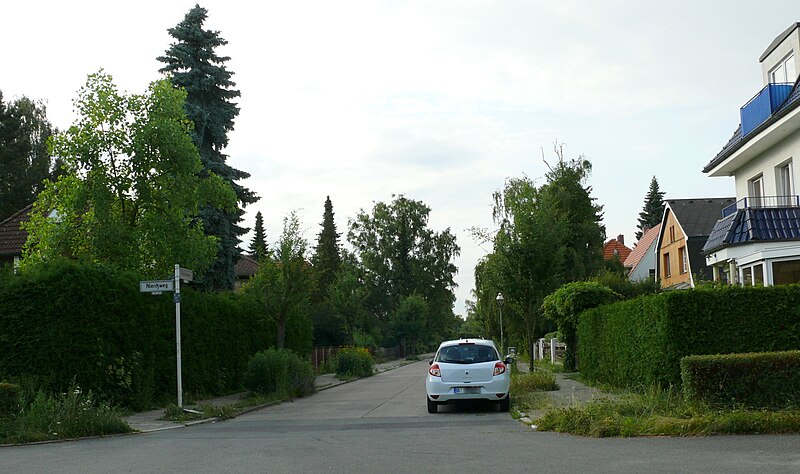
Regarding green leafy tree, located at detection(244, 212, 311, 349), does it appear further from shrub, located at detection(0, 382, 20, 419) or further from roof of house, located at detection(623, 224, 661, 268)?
roof of house, located at detection(623, 224, 661, 268)

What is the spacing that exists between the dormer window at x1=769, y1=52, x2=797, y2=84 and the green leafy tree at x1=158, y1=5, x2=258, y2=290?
21000mm

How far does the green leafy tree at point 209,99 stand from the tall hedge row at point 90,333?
12938 mm

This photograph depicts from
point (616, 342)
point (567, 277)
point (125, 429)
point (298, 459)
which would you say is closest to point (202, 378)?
point (125, 429)

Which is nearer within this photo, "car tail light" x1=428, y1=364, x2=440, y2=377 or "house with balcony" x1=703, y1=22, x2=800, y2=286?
"car tail light" x1=428, y1=364, x2=440, y2=377

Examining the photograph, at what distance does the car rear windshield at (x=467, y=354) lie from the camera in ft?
58.7

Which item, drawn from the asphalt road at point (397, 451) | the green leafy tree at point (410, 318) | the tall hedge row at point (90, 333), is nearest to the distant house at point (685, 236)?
the green leafy tree at point (410, 318)

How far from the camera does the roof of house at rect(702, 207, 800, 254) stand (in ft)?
67.2

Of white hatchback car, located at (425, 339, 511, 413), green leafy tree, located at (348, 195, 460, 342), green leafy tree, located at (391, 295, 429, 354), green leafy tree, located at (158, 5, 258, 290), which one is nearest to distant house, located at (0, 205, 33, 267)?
green leafy tree, located at (158, 5, 258, 290)

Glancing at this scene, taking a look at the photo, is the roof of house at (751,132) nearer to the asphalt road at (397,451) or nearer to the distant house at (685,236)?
the asphalt road at (397,451)

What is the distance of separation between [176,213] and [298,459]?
48.8 feet

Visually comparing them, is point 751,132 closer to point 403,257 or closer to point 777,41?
point 777,41

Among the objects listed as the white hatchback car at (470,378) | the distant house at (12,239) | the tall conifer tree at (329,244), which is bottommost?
the white hatchback car at (470,378)

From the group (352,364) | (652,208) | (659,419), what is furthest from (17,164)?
(652,208)

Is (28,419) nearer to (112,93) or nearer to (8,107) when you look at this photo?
(112,93)
